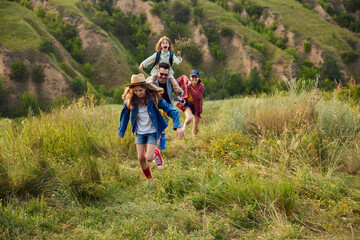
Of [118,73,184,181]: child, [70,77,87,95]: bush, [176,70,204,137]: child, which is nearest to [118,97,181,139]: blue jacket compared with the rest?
[118,73,184,181]: child

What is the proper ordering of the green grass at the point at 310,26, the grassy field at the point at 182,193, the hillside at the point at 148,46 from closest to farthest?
the grassy field at the point at 182,193
the hillside at the point at 148,46
the green grass at the point at 310,26

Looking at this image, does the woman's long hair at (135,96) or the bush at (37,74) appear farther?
the bush at (37,74)

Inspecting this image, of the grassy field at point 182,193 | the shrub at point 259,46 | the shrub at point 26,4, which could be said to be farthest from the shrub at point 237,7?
the grassy field at point 182,193

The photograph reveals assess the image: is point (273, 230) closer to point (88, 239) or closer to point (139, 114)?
point (88, 239)

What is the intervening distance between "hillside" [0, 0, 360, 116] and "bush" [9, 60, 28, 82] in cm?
14

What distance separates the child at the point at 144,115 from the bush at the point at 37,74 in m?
44.2

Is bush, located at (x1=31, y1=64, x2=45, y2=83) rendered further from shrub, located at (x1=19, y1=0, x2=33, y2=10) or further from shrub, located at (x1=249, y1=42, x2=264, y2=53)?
shrub, located at (x1=249, y1=42, x2=264, y2=53)

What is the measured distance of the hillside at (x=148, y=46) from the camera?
43625 mm

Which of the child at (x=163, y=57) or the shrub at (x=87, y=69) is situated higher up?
the child at (x=163, y=57)

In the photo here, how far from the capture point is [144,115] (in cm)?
427

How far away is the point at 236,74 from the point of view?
181 feet

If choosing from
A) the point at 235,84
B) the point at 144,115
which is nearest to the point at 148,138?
the point at 144,115

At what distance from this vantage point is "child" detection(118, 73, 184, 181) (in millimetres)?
4141

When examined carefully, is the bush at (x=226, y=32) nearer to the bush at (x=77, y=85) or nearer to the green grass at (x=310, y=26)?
the green grass at (x=310, y=26)
